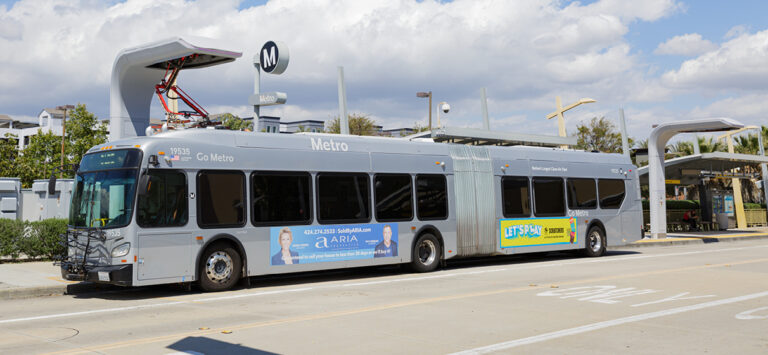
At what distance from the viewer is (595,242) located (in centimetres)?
2092

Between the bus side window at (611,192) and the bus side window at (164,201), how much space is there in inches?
530

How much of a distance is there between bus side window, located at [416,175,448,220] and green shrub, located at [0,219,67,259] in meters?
8.89

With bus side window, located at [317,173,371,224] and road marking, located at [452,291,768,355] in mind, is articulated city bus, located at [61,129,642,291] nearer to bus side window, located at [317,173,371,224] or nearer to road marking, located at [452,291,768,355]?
bus side window, located at [317,173,371,224]

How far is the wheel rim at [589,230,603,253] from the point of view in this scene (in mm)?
20750

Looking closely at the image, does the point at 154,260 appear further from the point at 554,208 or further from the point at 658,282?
the point at 554,208

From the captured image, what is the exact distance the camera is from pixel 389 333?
813 centimetres

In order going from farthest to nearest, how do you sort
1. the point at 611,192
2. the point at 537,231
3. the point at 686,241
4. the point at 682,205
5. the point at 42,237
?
1. the point at 682,205
2. the point at 686,241
3. the point at 611,192
4. the point at 537,231
5. the point at 42,237

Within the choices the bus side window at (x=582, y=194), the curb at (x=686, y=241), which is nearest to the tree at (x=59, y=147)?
the curb at (x=686, y=241)

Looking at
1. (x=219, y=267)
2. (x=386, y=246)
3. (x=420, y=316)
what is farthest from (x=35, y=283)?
(x=420, y=316)

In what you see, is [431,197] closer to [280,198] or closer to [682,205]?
[280,198]

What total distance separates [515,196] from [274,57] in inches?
305

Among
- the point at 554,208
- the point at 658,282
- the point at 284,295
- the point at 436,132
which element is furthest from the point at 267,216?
the point at 554,208

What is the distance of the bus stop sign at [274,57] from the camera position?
18750mm

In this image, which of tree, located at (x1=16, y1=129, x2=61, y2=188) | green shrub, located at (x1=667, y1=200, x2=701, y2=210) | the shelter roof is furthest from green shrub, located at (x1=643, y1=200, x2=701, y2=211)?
tree, located at (x1=16, y1=129, x2=61, y2=188)
